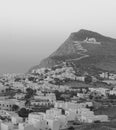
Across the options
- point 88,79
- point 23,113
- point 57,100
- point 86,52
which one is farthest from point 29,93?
point 86,52

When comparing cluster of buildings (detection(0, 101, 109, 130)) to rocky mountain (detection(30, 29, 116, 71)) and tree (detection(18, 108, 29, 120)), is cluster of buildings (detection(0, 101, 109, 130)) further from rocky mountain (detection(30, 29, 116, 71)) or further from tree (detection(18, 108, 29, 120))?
rocky mountain (detection(30, 29, 116, 71))

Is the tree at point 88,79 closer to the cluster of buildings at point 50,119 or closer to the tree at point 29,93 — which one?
the tree at point 29,93

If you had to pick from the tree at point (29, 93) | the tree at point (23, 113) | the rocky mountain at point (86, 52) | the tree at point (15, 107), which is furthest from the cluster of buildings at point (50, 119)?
the rocky mountain at point (86, 52)

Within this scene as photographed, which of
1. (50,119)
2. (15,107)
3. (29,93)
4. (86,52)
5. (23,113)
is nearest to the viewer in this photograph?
(50,119)

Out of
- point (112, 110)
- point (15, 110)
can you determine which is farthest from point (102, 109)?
point (15, 110)

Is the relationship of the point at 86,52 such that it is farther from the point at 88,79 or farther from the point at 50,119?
the point at 50,119

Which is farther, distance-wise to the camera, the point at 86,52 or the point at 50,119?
the point at 86,52
